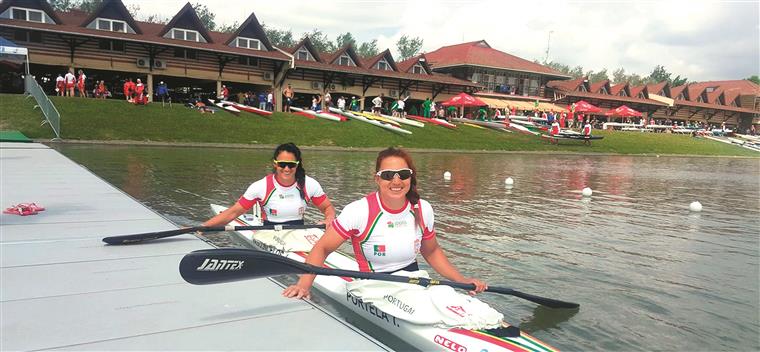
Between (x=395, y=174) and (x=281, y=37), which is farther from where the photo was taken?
(x=281, y=37)

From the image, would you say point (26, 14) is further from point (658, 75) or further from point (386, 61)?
point (658, 75)

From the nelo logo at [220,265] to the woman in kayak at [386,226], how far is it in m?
0.53

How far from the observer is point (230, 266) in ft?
15.3

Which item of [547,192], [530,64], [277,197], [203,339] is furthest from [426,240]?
[530,64]

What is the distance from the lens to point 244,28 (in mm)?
41156

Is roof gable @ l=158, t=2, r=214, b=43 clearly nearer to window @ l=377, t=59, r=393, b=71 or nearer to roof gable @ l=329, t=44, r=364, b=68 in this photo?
roof gable @ l=329, t=44, r=364, b=68

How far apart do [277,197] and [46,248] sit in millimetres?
3109

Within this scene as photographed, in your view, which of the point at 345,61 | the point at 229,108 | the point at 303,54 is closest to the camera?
the point at 229,108

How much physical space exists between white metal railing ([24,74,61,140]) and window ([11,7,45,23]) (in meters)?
8.84

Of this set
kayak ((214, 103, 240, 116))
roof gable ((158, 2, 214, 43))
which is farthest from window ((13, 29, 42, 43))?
kayak ((214, 103, 240, 116))

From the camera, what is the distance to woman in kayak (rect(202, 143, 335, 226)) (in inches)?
263

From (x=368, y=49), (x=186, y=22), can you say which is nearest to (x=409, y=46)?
(x=368, y=49)

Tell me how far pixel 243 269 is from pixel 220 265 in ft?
0.71

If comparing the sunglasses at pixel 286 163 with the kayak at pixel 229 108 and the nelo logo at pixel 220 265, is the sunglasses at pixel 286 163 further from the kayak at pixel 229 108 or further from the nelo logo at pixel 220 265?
the kayak at pixel 229 108
